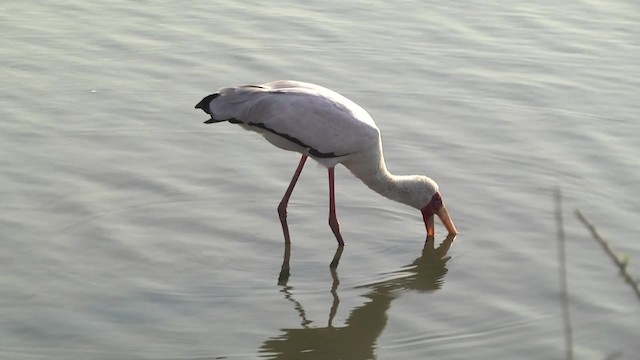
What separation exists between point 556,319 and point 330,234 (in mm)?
1921

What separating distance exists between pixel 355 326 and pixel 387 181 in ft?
5.49

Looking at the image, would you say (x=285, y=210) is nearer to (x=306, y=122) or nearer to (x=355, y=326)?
(x=306, y=122)

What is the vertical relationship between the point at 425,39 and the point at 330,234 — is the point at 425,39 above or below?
above

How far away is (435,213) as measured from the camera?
835 cm

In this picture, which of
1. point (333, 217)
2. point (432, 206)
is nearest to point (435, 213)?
point (432, 206)

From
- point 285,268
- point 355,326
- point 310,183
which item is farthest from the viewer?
point 310,183

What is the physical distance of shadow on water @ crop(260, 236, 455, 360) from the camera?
255 inches

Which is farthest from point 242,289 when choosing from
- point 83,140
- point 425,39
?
point 425,39

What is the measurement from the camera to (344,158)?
816cm

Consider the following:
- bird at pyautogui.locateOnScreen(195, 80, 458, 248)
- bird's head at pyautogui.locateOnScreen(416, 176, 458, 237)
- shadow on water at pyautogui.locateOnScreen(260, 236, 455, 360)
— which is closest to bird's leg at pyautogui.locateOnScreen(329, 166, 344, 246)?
bird at pyautogui.locateOnScreen(195, 80, 458, 248)

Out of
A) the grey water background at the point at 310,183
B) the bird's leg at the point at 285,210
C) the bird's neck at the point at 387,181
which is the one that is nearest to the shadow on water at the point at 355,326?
the grey water background at the point at 310,183

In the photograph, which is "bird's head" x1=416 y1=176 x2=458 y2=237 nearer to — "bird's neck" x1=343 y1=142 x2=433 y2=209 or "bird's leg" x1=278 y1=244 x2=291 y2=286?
"bird's neck" x1=343 y1=142 x2=433 y2=209

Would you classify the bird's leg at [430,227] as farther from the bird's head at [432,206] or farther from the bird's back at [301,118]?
the bird's back at [301,118]

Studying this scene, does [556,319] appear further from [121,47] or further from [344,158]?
[121,47]
